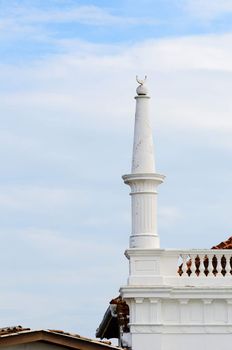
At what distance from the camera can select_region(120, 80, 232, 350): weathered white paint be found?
3572 cm

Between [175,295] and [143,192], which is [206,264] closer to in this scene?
[175,295]

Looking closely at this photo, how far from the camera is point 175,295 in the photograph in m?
35.8

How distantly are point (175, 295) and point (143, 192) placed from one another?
2687 mm

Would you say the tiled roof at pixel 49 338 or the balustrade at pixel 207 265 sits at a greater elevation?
the balustrade at pixel 207 265

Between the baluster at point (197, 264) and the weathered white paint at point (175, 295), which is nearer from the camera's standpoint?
the weathered white paint at point (175, 295)

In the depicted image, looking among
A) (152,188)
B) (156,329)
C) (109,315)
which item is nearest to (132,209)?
(152,188)

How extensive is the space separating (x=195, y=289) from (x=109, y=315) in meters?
6.03

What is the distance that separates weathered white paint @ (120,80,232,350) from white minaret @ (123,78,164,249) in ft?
0.08

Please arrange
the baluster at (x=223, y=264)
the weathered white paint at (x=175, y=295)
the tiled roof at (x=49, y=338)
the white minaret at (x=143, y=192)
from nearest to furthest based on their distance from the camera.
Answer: the tiled roof at (x=49, y=338) < the weathered white paint at (x=175, y=295) < the baluster at (x=223, y=264) < the white minaret at (x=143, y=192)

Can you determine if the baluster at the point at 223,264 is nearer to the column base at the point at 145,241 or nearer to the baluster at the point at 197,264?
the baluster at the point at 197,264

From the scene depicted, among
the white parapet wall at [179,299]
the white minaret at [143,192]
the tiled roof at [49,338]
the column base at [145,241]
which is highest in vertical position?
the white minaret at [143,192]

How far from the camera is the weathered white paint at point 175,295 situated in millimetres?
35719

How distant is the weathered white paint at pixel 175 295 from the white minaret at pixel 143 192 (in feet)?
0.08

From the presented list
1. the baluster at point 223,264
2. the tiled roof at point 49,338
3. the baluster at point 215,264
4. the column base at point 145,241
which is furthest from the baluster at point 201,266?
the tiled roof at point 49,338
